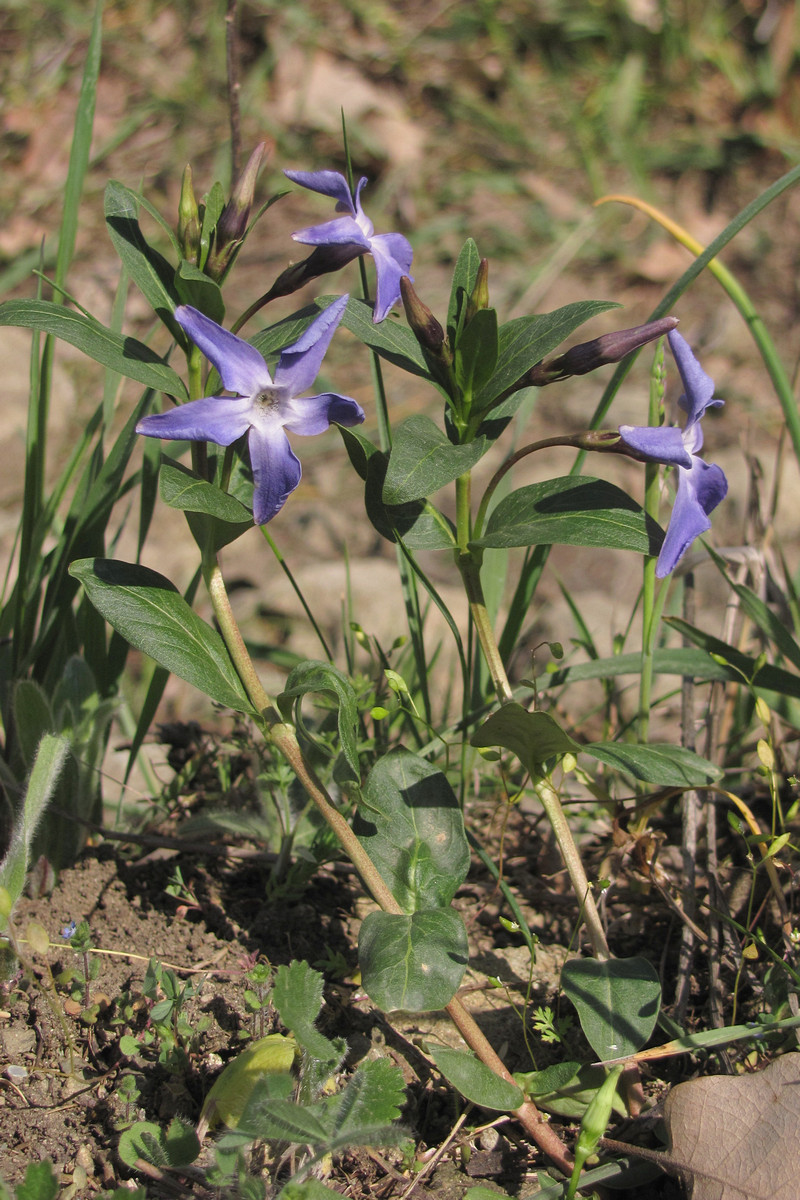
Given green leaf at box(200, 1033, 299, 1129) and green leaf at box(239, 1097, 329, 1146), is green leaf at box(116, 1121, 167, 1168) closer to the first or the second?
green leaf at box(200, 1033, 299, 1129)

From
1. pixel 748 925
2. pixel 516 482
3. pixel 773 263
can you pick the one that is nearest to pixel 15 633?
pixel 748 925

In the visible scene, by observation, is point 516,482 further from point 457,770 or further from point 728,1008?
point 728,1008

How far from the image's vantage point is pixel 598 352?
1184 mm

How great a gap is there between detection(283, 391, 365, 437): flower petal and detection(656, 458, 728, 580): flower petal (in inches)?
14.9

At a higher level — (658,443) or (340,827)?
(658,443)

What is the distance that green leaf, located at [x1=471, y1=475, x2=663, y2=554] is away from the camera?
1.15m

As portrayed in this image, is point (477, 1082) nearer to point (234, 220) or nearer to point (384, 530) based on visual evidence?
point (384, 530)

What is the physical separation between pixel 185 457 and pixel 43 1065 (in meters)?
1.41

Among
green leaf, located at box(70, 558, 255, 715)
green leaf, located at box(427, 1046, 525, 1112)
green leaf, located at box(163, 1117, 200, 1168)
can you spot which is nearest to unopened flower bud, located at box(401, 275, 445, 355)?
green leaf, located at box(70, 558, 255, 715)

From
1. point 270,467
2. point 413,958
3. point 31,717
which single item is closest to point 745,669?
point 413,958

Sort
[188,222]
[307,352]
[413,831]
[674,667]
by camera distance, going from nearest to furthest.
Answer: [307,352] → [188,222] → [413,831] → [674,667]

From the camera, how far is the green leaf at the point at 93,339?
1168 millimetres

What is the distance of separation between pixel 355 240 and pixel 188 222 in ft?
0.68

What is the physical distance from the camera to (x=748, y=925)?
139 cm
